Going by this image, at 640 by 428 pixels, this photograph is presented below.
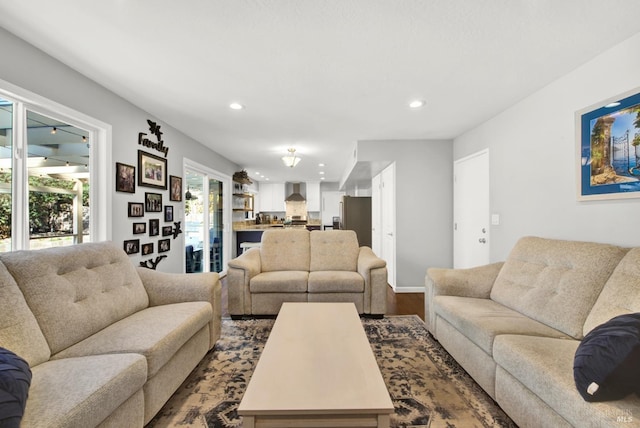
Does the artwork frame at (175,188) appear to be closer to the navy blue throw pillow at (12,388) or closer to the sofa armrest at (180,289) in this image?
the sofa armrest at (180,289)

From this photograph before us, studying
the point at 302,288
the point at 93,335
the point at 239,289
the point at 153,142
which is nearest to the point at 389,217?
the point at 302,288

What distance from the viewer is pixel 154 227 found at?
11.0 feet

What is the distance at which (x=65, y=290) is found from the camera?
168cm

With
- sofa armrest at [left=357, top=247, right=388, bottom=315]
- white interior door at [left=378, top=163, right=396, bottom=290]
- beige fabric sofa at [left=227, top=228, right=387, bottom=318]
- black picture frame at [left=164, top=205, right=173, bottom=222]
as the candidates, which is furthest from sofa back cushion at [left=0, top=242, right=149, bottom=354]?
white interior door at [left=378, top=163, right=396, bottom=290]

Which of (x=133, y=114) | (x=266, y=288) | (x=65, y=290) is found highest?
(x=133, y=114)

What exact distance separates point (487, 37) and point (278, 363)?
2367 millimetres

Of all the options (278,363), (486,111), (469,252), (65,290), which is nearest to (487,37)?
(486,111)

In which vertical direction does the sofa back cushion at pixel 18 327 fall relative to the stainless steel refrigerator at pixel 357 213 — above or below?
below

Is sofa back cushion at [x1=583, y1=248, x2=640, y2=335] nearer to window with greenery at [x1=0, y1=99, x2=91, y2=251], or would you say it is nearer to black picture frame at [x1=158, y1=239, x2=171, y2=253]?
window with greenery at [x1=0, y1=99, x2=91, y2=251]

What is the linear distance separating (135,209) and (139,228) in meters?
0.21

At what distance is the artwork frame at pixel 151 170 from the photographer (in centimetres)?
317

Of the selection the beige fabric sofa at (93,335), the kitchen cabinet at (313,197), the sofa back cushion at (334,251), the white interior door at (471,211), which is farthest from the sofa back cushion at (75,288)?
the kitchen cabinet at (313,197)

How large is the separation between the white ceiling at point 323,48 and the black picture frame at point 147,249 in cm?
153

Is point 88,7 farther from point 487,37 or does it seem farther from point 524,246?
point 524,246
